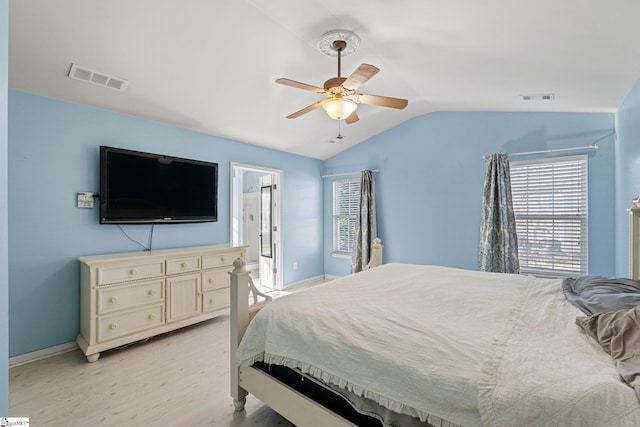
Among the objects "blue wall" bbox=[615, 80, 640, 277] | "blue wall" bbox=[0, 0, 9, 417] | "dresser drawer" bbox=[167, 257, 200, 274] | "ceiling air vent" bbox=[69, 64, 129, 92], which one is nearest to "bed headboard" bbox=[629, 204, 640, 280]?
"blue wall" bbox=[615, 80, 640, 277]

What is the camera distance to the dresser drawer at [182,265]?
3.01 metres

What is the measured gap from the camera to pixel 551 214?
3373 mm

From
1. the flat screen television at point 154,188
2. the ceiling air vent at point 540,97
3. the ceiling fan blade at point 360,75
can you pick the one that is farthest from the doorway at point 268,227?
the ceiling air vent at point 540,97

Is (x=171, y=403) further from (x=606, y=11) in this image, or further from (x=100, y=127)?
(x=606, y=11)

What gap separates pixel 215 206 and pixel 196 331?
149cm

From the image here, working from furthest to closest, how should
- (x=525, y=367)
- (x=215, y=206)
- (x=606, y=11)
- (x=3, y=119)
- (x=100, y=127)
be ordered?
(x=215, y=206) < (x=100, y=127) < (x=606, y=11) < (x=525, y=367) < (x=3, y=119)

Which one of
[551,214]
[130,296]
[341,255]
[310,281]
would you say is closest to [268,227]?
[310,281]

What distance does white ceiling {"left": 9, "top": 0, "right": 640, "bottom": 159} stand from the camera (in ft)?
5.81

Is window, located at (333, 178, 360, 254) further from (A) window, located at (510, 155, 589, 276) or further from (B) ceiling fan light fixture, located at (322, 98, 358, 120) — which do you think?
(B) ceiling fan light fixture, located at (322, 98, 358, 120)

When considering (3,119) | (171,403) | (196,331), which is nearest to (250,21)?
(3,119)

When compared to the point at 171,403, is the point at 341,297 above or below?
above

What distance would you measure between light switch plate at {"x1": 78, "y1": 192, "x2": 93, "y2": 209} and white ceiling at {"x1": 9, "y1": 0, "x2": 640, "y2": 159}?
0.88 metres

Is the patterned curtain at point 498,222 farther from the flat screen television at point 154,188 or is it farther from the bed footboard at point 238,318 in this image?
the flat screen television at point 154,188

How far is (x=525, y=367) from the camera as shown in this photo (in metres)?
1.02
